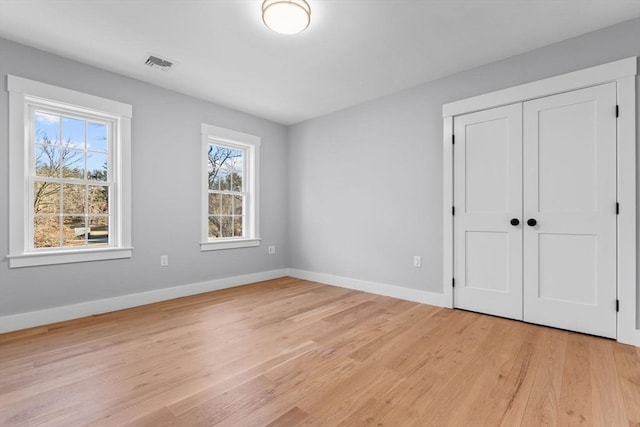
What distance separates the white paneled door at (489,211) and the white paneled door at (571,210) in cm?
9

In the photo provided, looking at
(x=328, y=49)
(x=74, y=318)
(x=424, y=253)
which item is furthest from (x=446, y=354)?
(x=74, y=318)

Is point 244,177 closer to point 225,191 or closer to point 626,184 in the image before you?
point 225,191

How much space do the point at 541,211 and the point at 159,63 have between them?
396cm

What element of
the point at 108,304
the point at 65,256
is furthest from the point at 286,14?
the point at 108,304

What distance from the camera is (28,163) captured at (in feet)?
9.31

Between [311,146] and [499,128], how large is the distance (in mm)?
2651

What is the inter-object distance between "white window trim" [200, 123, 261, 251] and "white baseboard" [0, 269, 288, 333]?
0.49 m

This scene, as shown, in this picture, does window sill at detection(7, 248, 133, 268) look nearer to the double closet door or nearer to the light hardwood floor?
the light hardwood floor

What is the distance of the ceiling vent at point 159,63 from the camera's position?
→ 2992 mm

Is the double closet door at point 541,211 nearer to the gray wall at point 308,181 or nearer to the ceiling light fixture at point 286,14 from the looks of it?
the gray wall at point 308,181

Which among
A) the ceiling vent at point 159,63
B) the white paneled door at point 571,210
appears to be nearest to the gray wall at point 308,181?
the white paneled door at point 571,210

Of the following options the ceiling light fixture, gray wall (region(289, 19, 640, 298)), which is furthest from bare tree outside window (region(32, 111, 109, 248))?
gray wall (region(289, 19, 640, 298))

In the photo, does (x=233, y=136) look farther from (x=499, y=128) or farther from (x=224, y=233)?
(x=499, y=128)

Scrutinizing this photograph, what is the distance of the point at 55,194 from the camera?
9.91 ft
